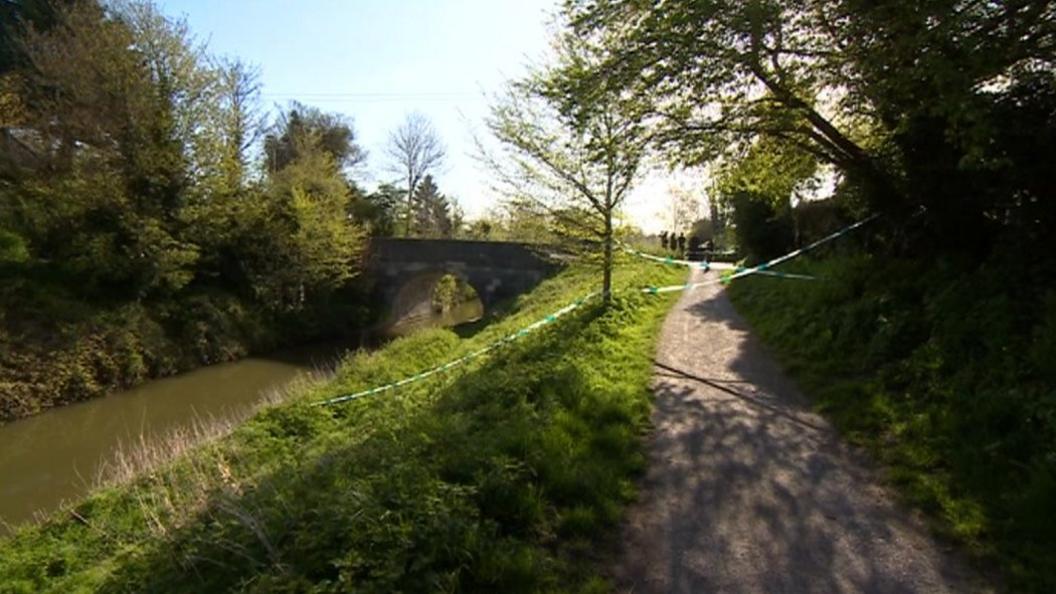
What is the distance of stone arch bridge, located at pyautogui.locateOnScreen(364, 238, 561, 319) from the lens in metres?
26.1

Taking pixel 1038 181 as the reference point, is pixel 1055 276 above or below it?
below

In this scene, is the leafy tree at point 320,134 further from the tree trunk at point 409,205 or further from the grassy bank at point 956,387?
the grassy bank at point 956,387

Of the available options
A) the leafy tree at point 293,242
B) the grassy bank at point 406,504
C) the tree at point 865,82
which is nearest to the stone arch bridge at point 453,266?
the leafy tree at point 293,242

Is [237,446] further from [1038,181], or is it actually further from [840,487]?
[1038,181]

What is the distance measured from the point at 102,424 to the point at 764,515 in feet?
48.8

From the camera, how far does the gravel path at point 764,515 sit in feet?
12.0

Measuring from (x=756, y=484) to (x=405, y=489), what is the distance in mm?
2749

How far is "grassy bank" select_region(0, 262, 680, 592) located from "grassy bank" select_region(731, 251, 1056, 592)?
2.16 meters

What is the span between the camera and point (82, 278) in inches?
698

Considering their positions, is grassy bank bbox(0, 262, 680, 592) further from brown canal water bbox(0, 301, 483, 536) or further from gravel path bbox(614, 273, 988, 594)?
brown canal water bbox(0, 301, 483, 536)

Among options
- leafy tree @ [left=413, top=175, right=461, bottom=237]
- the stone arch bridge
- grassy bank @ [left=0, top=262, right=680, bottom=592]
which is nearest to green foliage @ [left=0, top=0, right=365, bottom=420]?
the stone arch bridge

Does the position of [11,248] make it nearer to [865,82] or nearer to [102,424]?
[102,424]

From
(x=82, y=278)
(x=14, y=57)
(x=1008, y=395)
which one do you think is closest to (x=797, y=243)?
(x=1008, y=395)

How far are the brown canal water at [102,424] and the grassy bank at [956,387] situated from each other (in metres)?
11.0
